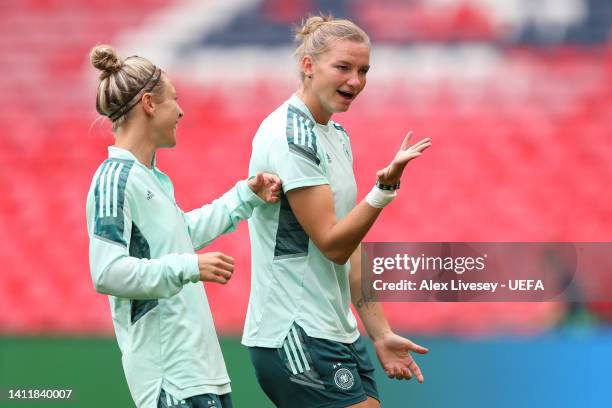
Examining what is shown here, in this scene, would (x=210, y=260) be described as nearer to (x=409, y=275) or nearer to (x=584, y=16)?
(x=409, y=275)

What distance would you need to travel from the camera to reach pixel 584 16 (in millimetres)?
6305

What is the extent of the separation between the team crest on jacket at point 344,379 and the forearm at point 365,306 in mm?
283

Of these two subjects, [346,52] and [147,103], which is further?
[346,52]

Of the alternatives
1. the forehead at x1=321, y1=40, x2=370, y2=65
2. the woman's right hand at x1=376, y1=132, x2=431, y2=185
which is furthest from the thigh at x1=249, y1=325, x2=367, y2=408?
the forehead at x1=321, y1=40, x2=370, y2=65

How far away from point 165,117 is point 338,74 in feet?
1.45

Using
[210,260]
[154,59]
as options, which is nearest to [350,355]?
[210,260]

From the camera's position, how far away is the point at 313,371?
251cm

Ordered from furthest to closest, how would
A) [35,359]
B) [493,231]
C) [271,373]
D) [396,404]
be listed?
Answer: [493,231], [35,359], [396,404], [271,373]

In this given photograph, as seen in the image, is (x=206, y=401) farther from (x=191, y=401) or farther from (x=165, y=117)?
(x=165, y=117)

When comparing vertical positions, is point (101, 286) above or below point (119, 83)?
below

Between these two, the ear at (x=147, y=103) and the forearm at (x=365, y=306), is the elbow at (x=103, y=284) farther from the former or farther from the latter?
the forearm at (x=365, y=306)

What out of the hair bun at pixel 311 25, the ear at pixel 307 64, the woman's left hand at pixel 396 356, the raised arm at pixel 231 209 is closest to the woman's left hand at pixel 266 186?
the raised arm at pixel 231 209

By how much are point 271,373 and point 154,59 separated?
14.1ft

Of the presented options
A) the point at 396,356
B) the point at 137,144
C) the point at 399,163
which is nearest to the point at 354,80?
the point at 399,163
